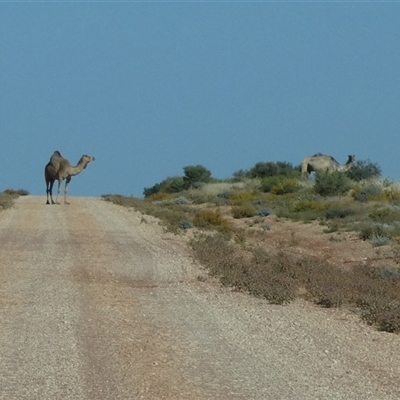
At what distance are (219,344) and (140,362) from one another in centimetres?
146

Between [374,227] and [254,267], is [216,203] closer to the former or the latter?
[374,227]

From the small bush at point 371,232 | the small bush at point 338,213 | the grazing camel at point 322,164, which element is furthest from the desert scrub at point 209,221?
the grazing camel at point 322,164

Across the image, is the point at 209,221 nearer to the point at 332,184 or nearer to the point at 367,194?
the point at 367,194

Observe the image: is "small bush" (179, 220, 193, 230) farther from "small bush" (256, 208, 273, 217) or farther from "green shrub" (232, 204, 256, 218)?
"green shrub" (232, 204, 256, 218)

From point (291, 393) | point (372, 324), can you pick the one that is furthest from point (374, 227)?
point (291, 393)

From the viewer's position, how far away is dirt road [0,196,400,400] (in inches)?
367

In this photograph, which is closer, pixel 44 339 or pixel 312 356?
pixel 312 356

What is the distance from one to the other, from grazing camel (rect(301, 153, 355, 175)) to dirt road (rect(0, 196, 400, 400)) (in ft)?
106

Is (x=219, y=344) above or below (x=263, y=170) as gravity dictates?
below

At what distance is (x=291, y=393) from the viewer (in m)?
9.10

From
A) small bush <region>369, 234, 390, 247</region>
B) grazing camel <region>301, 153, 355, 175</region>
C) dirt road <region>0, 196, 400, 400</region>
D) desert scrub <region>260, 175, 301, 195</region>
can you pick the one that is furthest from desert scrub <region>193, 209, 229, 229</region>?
grazing camel <region>301, 153, 355, 175</region>

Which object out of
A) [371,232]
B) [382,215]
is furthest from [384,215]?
[371,232]

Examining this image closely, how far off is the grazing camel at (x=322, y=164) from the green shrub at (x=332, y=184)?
6370mm

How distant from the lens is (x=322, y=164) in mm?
52906
